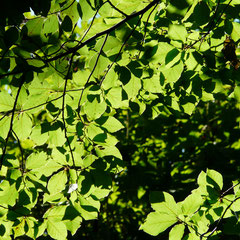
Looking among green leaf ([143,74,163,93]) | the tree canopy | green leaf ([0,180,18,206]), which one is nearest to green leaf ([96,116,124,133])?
the tree canopy

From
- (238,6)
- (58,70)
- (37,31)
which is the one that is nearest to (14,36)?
(37,31)

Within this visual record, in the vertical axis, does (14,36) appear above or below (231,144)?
above

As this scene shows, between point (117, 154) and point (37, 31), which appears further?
point (117, 154)

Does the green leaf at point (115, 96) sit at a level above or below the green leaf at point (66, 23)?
below

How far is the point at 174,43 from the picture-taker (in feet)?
4.06

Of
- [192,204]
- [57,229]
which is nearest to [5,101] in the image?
[57,229]

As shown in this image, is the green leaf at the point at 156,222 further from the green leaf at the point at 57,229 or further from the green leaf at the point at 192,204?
the green leaf at the point at 57,229

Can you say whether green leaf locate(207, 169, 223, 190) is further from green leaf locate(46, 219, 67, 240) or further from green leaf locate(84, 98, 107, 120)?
green leaf locate(46, 219, 67, 240)

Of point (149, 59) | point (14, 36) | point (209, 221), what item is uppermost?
point (14, 36)

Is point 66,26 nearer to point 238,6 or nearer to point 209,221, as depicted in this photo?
point 238,6

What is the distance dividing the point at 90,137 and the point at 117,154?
0.17 m

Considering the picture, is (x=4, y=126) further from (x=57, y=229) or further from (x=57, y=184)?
(x=57, y=229)

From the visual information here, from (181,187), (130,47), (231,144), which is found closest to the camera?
(130,47)

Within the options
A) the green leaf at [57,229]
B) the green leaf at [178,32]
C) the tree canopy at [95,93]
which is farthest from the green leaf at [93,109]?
the green leaf at [57,229]
